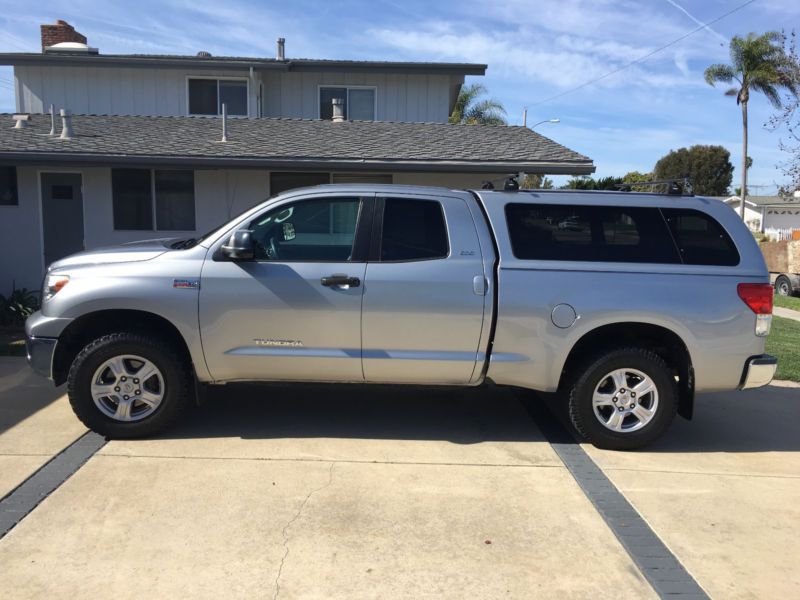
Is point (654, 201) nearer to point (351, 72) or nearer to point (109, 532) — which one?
point (109, 532)

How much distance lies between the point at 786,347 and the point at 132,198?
34.4 feet

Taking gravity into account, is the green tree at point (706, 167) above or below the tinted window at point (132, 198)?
above

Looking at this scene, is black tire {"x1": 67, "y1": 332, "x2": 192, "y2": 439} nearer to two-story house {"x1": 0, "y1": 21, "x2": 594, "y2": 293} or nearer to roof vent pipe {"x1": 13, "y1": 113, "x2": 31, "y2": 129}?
two-story house {"x1": 0, "y1": 21, "x2": 594, "y2": 293}

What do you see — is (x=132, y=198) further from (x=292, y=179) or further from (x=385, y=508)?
(x=385, y=508)

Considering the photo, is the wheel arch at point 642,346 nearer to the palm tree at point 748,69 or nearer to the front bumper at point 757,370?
the front bumper at point 757,370

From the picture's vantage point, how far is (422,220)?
5102 millimetres

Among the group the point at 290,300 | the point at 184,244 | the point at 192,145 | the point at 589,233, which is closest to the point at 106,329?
the point at 184,244

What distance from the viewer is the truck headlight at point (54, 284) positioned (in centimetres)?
492

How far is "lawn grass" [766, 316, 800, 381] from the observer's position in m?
7.81

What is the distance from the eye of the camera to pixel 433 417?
5.79 m

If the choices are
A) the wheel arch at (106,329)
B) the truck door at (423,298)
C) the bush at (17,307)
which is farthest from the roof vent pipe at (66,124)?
the truck door at (423,298)

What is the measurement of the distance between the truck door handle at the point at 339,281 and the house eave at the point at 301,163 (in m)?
5.76

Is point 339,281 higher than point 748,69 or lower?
lower

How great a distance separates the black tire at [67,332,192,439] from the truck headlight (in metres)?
0.47
